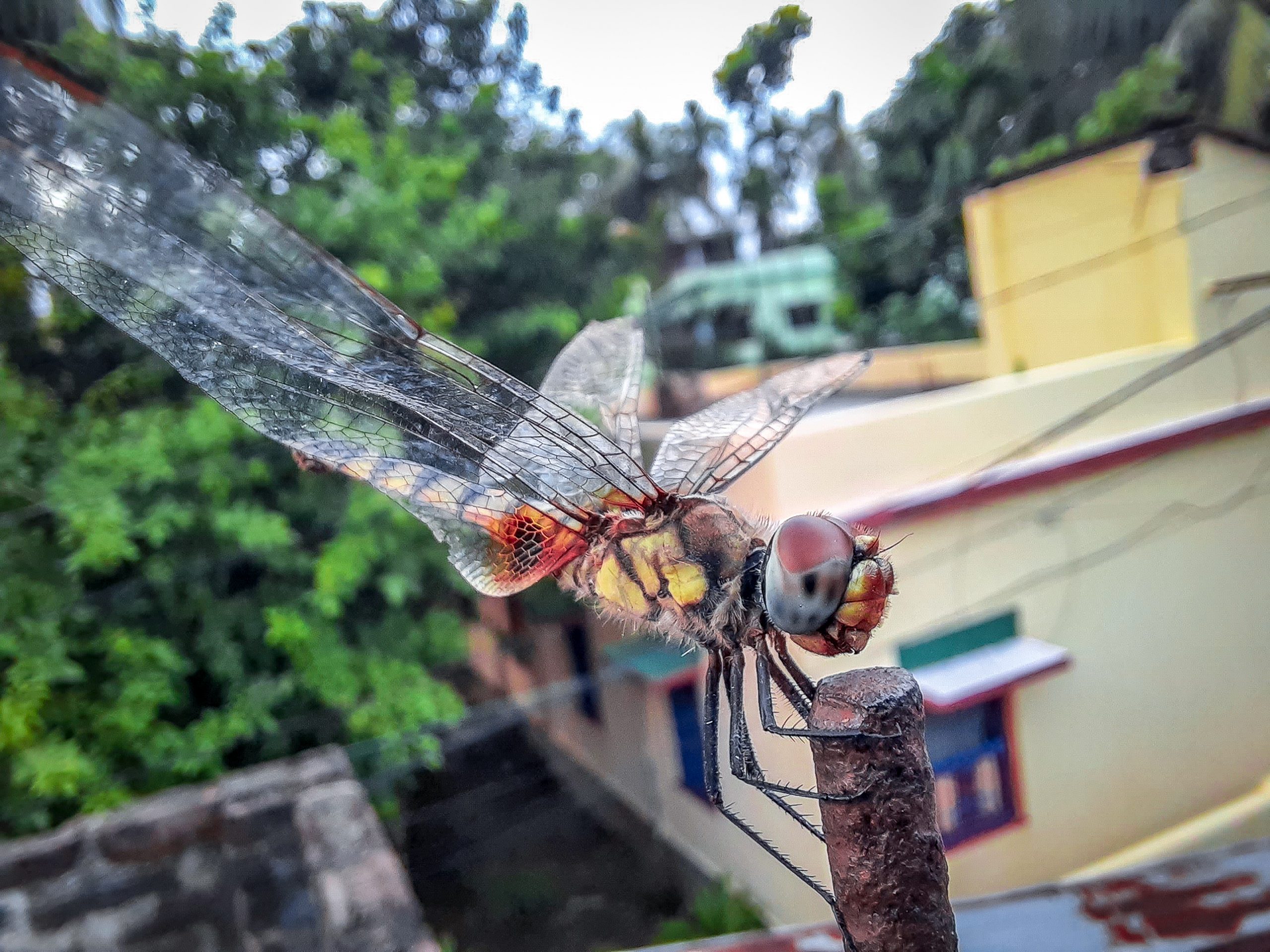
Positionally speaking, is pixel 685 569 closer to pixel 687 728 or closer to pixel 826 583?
pixel 826 583

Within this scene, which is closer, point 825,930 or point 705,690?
point 705,690

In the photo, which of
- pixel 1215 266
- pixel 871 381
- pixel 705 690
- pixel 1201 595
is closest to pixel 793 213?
pixel 871 381

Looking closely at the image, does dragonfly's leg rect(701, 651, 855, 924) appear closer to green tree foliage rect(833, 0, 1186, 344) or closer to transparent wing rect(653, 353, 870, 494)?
transparent wing rect(653, 353, 870, 494)

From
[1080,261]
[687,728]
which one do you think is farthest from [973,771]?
[1080,261]

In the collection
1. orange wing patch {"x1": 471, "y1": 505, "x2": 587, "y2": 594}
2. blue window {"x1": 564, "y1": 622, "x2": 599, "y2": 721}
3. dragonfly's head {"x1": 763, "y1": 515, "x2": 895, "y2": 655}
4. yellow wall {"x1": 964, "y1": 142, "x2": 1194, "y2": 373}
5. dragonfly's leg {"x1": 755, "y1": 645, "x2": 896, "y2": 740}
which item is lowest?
blue window {"x1": 564, "y1": 622, "x2": 599, "y2": 721}

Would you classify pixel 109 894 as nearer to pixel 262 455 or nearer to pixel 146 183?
pixel 262 455

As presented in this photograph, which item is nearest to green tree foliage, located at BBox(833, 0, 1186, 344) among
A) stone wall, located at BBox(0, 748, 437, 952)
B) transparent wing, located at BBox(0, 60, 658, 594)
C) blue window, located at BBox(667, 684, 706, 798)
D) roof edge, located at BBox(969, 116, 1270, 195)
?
roof edge, located at BBox(969, 116, 1270, 195)
